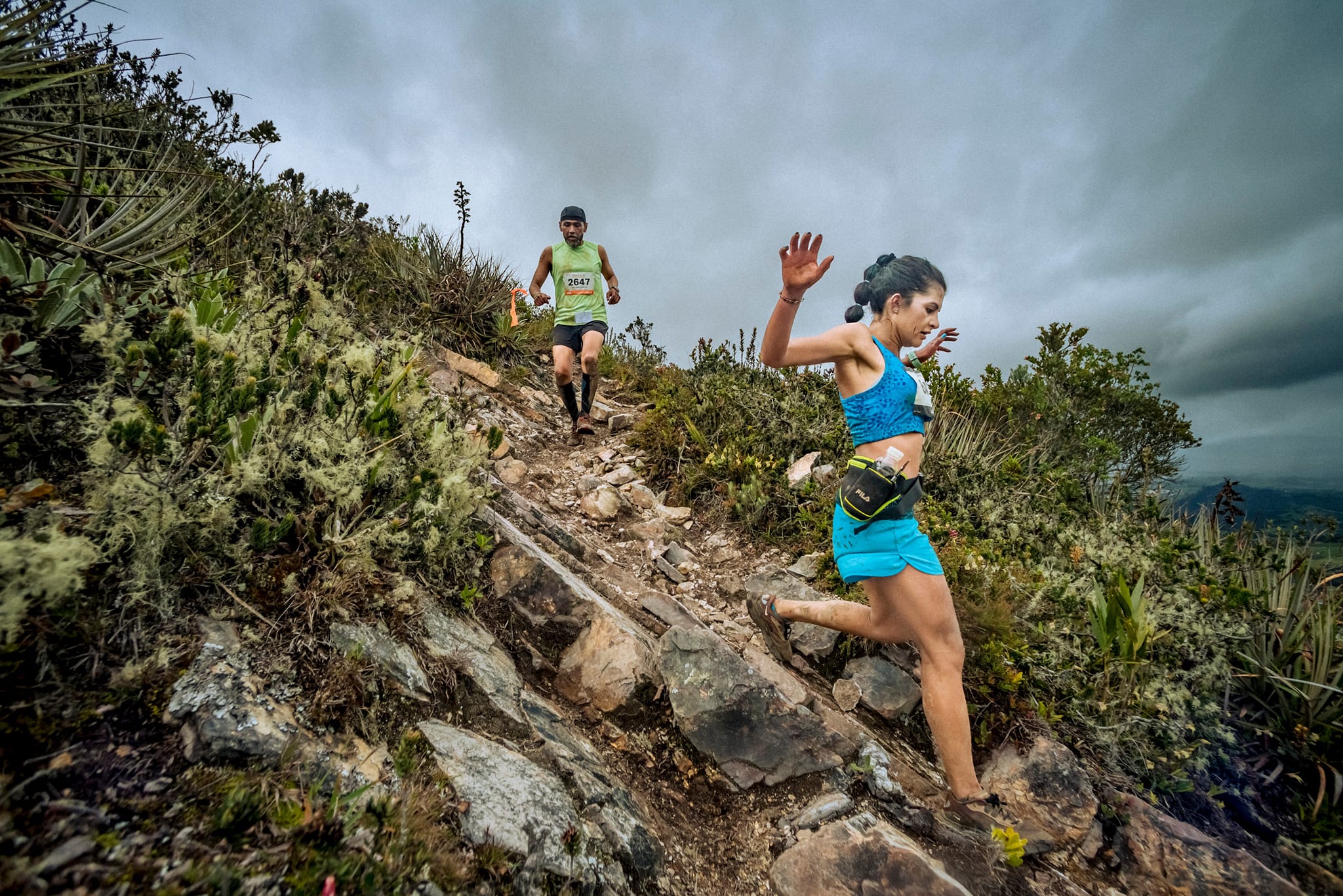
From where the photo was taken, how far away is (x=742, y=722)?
2623mm

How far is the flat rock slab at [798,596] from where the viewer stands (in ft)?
11.4

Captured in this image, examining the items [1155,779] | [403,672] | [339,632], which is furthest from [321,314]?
[1155,779]

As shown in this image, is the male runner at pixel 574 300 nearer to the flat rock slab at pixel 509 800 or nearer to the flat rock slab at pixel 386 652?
the flat rock slab at pixel 386 652

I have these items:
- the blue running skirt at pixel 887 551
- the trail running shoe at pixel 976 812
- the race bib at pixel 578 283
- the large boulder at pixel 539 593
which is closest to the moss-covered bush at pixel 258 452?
the large boulder at pixel 539 593

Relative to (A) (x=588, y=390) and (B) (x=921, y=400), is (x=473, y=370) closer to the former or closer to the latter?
(A) (x=588, y=390)

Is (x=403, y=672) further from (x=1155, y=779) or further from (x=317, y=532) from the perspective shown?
(x=1155, y=779)

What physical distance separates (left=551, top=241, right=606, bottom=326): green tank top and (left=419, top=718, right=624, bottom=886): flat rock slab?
4942mm

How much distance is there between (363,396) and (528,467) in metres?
3.08

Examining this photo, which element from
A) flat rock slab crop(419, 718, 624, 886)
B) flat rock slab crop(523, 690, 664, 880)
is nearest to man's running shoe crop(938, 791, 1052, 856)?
flat rock slab crop(523, 690, 664, 880)

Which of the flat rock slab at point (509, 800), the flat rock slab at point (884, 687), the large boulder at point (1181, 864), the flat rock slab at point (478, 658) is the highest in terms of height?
the flat rock slab at point (478, 658)

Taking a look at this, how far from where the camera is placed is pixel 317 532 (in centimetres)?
213

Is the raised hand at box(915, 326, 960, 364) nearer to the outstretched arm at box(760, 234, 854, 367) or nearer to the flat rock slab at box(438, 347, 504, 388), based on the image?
the outstretched arm at box(760, 234, 854, 367)

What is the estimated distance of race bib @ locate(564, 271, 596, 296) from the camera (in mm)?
6109

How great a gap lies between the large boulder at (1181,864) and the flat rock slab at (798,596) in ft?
5.16
